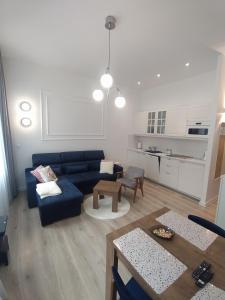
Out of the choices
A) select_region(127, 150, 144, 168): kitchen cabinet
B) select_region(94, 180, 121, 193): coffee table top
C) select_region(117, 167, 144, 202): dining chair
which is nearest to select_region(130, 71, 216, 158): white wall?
select_region(127, 150, 144, 168): kitchen cabinet

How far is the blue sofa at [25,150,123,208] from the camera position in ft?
11.1

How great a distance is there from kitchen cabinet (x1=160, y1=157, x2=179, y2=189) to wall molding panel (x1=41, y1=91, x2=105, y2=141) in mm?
1996

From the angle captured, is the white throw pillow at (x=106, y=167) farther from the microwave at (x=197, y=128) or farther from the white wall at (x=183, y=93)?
the white wall at (x=183, y=93)

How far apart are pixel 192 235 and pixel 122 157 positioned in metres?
4.02

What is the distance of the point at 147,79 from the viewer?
421 centimetres

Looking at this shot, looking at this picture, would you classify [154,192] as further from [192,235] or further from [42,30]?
[42,30]

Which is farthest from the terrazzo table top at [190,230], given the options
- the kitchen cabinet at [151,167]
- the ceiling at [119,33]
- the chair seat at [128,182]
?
the kitchen cabinet at [151,167]

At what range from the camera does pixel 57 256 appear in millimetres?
1878

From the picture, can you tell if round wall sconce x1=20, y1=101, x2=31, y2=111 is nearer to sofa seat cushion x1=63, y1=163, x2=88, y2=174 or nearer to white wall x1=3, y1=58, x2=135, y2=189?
white wall x1=3, y1=58, x2=135, y2=189

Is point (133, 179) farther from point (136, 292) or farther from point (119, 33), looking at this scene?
point (119, 33)

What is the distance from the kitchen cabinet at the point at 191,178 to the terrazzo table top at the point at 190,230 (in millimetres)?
2215

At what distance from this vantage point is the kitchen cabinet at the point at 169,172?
12.6 feet

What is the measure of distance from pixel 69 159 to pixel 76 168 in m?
0.38

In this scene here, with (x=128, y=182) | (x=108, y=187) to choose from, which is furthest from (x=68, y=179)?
(x=128, y=182)
